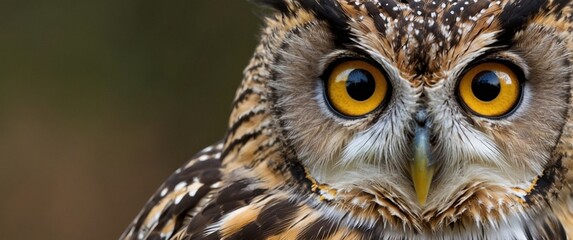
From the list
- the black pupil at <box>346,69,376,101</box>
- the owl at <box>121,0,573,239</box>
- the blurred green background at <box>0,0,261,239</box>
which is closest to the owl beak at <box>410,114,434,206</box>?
the owl at <box>121,0,573,239</box>

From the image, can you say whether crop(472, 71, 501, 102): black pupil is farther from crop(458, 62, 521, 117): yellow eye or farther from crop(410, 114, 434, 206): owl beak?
crop(410, 114, 434, 206): owl beak

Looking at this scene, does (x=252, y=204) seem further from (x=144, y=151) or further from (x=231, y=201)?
(x=144, y=151)

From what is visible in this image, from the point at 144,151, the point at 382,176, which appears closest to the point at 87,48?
the point at 144,151

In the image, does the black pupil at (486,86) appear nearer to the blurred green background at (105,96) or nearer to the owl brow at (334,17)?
the owl brow at (334,17)

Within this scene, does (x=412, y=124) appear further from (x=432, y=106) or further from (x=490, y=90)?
(x=490, y=90)

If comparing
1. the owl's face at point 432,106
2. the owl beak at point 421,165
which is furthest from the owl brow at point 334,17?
the owl beak at point 421,165

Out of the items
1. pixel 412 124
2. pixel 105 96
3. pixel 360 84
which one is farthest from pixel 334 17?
pixel 105 96
